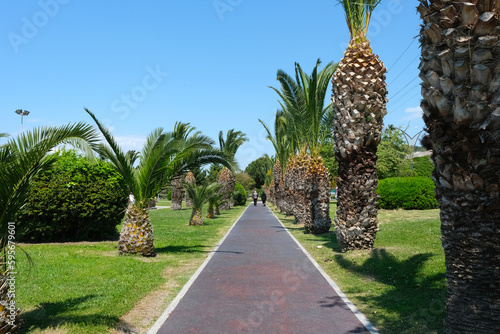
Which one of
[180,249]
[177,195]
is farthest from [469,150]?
[177,195]

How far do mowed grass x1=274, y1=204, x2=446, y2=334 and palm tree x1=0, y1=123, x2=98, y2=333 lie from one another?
4841 mm

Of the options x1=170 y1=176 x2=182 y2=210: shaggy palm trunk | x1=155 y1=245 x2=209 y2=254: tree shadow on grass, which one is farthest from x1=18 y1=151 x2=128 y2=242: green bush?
x1=170 y1=176 x2=182 y2=210: shaggy palm trunk

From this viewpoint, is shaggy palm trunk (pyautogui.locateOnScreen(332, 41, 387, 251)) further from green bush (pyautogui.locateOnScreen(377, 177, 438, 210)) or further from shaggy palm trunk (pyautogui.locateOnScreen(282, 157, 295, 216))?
shaggy palm trunk (pyautogui.locateOnScreen(282, 157, 295, 216))

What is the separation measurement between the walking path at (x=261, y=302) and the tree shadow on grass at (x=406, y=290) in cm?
63

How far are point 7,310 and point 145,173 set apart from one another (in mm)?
7580

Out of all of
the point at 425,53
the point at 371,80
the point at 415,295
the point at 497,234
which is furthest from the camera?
the point at 371,80

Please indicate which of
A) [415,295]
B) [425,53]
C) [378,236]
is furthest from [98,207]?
[425,53]

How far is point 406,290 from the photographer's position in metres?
8.12

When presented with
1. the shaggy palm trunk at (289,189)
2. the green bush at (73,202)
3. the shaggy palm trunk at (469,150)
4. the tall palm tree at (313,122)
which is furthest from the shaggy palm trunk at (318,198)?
the shaggy palm trunk at (469,150)

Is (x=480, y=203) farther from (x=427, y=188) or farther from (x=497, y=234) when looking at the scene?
(x=427, y=188)

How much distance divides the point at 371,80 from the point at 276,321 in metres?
7.88

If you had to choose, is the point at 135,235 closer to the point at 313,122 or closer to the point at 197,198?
the point at 313,122

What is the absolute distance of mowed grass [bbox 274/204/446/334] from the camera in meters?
6.46

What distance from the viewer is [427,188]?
2205 cm
